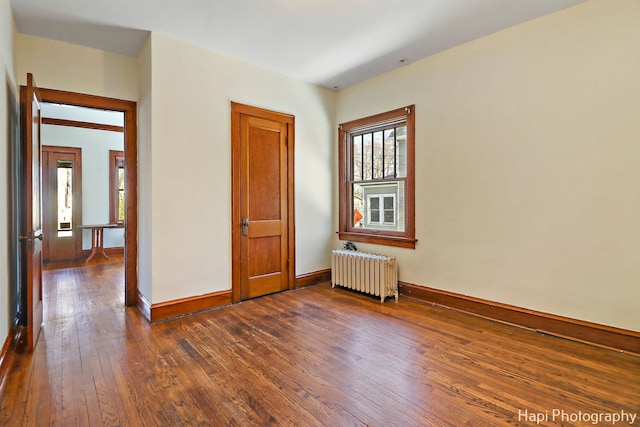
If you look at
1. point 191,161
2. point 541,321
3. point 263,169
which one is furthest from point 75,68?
point 541,321

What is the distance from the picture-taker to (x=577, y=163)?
9.14 ft

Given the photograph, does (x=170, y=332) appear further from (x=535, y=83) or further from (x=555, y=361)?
(x=535, y=83)

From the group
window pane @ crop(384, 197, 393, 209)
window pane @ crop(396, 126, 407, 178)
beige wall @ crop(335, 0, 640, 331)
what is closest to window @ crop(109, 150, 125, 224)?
window pane @ crop(384, 197, 393, 209)

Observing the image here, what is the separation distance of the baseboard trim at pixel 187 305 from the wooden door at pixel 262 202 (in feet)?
0.60

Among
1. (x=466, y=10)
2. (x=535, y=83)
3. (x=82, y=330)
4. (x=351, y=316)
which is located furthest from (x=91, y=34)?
(x=535, y=83)

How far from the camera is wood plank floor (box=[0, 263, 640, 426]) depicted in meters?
1.83

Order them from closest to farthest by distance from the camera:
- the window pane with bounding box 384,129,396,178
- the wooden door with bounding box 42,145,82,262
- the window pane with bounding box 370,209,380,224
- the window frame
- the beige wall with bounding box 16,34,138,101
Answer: the beige wall with bounding box 16,34,138,101 < the window pane with bounding box 384,129,396,178 < the window pane with bounding box 370,209,380,224 < the wooden door with bounding box 42,145,82,262 < the window frame

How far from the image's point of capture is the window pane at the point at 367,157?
4.62 metres

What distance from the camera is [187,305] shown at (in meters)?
3.48

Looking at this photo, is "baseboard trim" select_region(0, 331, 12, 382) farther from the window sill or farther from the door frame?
the window sill

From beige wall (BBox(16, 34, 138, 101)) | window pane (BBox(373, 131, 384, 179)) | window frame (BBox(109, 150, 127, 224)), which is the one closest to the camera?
beige wall (BBox(16, 34, 138, 101))

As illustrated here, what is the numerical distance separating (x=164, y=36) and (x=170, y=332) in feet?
9.78

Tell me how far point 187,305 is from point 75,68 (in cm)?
284

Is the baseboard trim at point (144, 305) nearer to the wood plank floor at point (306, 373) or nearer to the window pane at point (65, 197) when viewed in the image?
the wood plank floor at point (306, 373)
